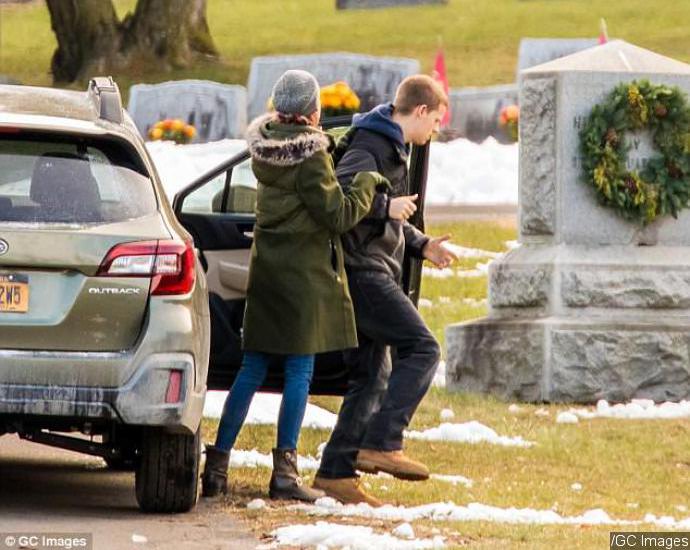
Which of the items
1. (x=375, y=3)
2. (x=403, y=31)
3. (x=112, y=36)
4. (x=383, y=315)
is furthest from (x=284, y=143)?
(x=375, y=3)

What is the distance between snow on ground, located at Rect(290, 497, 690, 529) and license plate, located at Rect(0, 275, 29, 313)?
57.5 inches

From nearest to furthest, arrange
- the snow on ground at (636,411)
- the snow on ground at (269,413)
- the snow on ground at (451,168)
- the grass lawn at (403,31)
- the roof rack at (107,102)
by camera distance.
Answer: the roof rack at (107,102), the snow on ground at (269,413), the snow on ground at (636,411), the snow on ground at (451,168), the grass lawn at (403,31)

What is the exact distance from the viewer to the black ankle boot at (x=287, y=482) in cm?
815

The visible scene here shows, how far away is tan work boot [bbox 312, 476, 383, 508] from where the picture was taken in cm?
810

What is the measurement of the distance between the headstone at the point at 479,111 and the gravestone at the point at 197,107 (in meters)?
3.13

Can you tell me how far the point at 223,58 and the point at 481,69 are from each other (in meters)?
4.71

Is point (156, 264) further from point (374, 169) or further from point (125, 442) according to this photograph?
point (374, 169)

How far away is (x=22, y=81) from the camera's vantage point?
113 ft

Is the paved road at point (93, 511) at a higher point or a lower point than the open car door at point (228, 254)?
lower

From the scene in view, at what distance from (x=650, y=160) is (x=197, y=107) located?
16.4 meters

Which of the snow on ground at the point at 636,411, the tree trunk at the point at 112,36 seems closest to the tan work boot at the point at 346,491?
the snow on ground at the point at 636,411

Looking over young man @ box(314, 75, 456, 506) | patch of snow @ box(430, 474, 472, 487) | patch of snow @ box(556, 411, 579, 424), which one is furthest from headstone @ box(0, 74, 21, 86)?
young man @ box(314, 75, 456, 506)

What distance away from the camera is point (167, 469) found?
7711 millimetres

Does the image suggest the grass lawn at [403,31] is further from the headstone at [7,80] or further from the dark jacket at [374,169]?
the dark jacket at [374,169]
